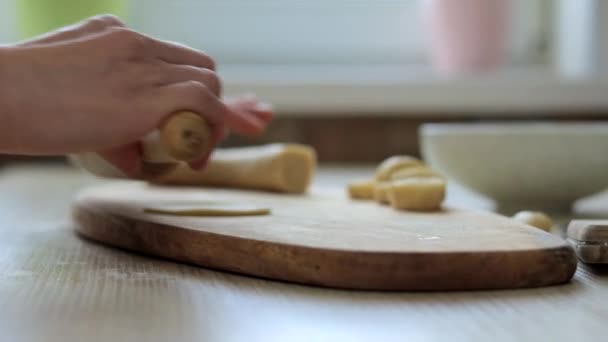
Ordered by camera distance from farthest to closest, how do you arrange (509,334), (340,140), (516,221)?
(340,140)
(516,221)
(509,334)

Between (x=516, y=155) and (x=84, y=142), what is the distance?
479 millimetres

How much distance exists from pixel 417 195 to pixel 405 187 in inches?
0.5

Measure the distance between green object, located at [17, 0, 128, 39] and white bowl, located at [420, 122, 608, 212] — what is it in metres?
0.92

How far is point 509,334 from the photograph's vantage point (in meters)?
0.42

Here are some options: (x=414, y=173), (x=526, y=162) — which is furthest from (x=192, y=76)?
(x=526, y=162)

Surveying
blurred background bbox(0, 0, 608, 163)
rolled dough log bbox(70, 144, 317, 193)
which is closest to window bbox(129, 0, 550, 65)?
blurred background bbox(0, 0, 608, 163)

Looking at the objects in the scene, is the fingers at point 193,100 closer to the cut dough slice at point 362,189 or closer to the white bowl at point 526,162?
the cut dough slice at point 362,189

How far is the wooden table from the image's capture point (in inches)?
16.8

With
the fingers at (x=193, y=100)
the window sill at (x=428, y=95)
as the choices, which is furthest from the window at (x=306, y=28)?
the fingers at (x=193, y=100)

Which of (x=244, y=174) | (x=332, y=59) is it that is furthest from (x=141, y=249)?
(x=332, y=59)

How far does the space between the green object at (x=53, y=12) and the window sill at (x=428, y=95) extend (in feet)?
0.97

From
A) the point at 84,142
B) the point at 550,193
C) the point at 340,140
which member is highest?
the point at 84,142

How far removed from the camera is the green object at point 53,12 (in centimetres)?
165

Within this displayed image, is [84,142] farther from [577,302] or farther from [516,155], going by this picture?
[516,155]
